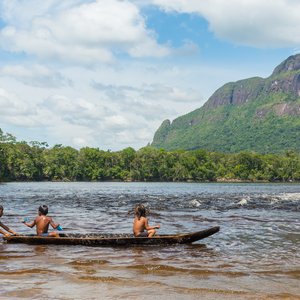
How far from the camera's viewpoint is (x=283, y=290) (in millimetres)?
9594

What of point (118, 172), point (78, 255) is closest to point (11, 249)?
point (78, 255)

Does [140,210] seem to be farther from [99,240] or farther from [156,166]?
[156,166]

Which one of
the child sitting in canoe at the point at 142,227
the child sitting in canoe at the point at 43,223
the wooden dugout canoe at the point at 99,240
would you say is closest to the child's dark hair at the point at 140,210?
the child sitting in canoe at the point at 142,227

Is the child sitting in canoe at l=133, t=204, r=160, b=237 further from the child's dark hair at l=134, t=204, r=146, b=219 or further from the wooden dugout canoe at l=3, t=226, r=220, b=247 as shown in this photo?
the wooden dugout canoe at l=3, t=226, r=220, b=247

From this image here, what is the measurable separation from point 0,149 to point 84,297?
126763 millimetres

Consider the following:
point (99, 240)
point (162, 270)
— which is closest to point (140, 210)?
point (99, 240)

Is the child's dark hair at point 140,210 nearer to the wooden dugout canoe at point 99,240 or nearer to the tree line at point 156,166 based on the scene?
the wooden dugout canoe at point 99,240

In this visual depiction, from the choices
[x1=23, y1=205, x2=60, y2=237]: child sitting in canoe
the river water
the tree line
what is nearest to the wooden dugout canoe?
the river water

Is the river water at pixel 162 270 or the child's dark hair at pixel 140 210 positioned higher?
the child's dark hair at pixel 140 210

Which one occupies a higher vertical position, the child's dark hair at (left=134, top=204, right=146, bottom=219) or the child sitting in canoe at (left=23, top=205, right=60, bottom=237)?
the child's dark hair at (left=134, top=204, right=146, bottom=219)

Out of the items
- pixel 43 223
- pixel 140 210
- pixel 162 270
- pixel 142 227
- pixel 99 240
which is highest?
pixel 140 210

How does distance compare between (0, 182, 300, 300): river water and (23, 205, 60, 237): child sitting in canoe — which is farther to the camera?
(23, 205, 60, 237): child sitting in canoe

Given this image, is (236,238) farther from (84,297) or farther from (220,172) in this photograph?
(220,172)

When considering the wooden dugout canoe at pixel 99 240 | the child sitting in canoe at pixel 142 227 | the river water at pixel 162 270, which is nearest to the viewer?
the river water at pixel 162 270
